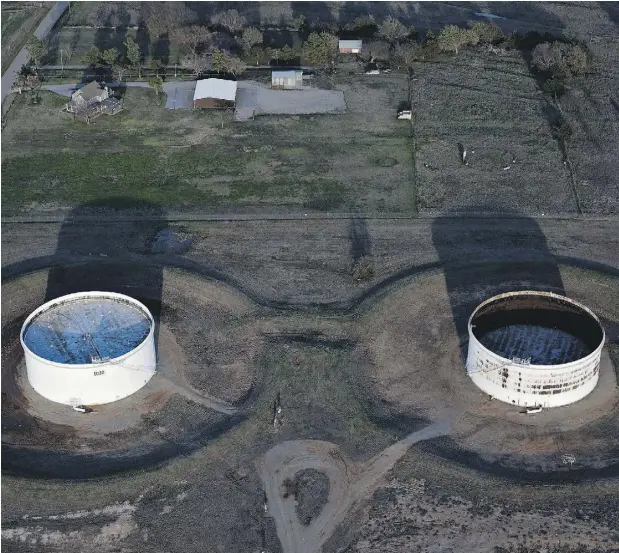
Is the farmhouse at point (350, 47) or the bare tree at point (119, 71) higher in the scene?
the farmhouse at point (350, 47)

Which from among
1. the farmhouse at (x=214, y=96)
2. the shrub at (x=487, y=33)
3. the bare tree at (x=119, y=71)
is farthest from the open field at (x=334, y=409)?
the shrub at (x=487, y=33)

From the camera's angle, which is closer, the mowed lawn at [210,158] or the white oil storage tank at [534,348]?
the white oil storage tank at [534,348]

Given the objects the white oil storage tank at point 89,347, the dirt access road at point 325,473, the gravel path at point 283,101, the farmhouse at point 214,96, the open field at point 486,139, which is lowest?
the gravel path at point 283,101

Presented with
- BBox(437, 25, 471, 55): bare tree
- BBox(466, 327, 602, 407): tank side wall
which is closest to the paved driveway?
BBox(437, 25, 471, 55): bare tree

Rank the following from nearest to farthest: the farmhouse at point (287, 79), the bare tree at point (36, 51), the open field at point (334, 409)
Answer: the open field at point (334, 409) < the farmhouse at point (287, 79) < the bare tree at point (36, 51)

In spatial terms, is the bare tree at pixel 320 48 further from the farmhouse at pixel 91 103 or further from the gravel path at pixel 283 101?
the farmhouse at pixel 91 103

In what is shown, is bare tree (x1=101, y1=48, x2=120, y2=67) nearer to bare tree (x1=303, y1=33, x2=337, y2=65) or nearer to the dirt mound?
bare tree (x1=303, y1=33, x2=337, y2=65)

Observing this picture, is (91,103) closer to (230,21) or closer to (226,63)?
(226,63)
